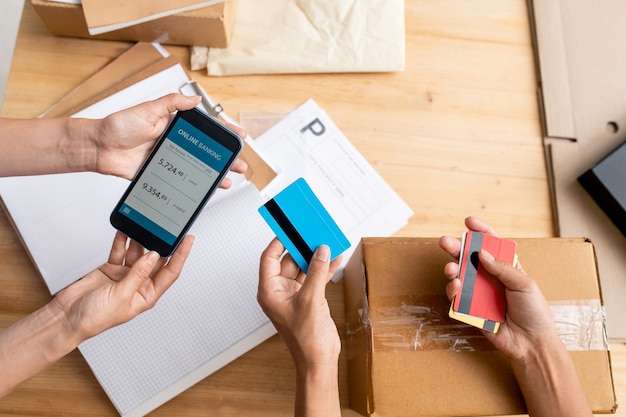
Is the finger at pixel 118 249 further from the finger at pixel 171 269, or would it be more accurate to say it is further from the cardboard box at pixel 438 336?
the cardboard box at pixel 438 336

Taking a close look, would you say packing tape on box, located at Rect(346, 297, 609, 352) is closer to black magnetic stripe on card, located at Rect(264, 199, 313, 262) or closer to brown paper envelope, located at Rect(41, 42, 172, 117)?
black magnetic stripe on card, located at Rect(264, 199, 313, 262)

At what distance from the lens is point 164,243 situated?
60 cm

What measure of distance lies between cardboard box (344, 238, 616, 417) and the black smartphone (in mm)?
219

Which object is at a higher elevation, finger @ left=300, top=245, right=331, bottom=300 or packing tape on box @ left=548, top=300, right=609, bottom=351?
packing tape on box @ left=548, top=300, right=609, bottom=351

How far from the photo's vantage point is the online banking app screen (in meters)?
0.60

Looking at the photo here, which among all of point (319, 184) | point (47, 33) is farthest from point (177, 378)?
point (47, 33)

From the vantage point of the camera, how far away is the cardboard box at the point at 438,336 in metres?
0.53

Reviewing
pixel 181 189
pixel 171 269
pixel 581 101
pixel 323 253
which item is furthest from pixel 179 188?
pixel 581 101

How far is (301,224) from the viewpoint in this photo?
21.2 inches

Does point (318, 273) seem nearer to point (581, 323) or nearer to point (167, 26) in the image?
point (581, 323)

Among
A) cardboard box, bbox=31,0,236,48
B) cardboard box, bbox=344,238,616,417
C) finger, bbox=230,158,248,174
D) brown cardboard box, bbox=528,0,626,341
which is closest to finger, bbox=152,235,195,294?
finger, bbox=230,158,248,174

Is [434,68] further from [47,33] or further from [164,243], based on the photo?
[47,33]

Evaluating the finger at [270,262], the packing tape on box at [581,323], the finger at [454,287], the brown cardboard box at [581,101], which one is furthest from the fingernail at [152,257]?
the brown cardboard box at [581,101]

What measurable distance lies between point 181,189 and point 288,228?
6.4 inches
